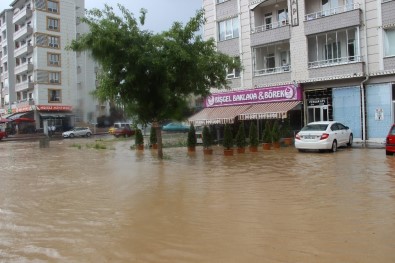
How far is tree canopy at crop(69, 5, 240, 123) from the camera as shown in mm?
16719

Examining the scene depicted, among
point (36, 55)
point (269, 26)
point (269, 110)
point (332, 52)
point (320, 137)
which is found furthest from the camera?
point (36, 55)

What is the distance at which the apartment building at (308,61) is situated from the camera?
23516mm

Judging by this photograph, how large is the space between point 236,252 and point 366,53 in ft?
71.6

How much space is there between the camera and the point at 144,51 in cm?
1712

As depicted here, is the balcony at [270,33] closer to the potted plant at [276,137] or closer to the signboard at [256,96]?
the signboard at [256,96]

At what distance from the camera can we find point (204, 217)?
23.5 feet

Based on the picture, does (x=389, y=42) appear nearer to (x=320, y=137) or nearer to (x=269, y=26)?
(x=320, y=137)

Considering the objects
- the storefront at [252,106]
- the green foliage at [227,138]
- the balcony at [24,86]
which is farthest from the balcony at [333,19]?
the balcony at [24,86]

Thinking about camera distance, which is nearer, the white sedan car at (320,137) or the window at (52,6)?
the white sedan car at (320,137)

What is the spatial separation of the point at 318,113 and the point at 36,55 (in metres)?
45.1

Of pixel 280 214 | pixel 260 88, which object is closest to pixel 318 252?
pixel 280 214

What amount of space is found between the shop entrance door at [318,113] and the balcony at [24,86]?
45973 millimetres

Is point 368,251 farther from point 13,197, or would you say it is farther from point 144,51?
point 144,51

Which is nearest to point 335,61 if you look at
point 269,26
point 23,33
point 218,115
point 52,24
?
point 269,26
